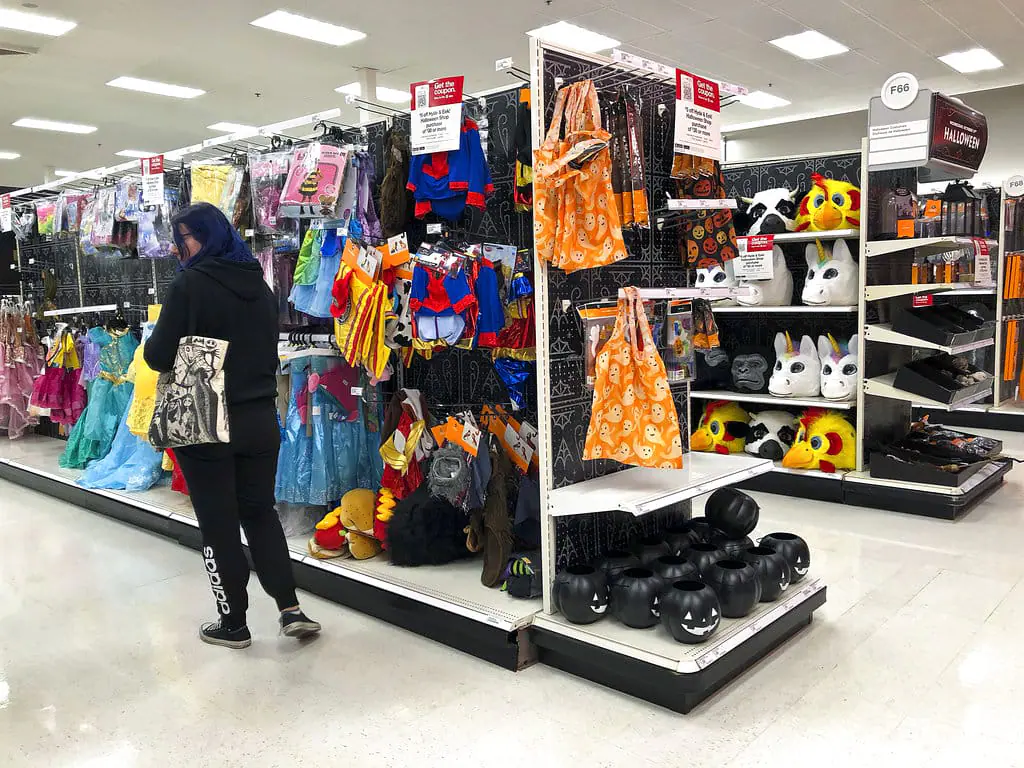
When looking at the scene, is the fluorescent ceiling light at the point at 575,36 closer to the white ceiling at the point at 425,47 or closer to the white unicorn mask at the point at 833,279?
the white ceiling at the point at 425,47

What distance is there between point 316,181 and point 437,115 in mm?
808

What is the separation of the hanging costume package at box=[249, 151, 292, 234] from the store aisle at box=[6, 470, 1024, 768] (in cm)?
189

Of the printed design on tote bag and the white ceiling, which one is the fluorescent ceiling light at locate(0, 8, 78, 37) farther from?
the printed design on tote bag

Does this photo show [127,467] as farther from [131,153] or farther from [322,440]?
[131,153]

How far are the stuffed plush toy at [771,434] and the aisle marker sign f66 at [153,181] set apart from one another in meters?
4.17

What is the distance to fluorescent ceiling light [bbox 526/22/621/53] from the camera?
8.45 m

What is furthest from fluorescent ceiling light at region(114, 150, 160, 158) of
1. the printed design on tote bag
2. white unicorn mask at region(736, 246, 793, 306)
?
the printed design on tote bag

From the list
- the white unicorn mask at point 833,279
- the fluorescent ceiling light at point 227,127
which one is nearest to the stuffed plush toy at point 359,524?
the white unicorn mask at point 833,279

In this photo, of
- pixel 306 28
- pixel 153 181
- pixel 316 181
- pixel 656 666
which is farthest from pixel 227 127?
pixel 656 666

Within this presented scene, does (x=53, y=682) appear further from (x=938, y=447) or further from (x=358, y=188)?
(x=938, y=447)

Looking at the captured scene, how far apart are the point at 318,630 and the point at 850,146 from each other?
12.8 m

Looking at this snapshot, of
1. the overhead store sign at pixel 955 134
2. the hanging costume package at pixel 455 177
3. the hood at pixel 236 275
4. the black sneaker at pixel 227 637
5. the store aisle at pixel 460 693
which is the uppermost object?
the overhead store sign at pixel 955 134

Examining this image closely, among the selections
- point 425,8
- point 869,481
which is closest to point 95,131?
point 425,8

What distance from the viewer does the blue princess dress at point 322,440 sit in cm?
410
